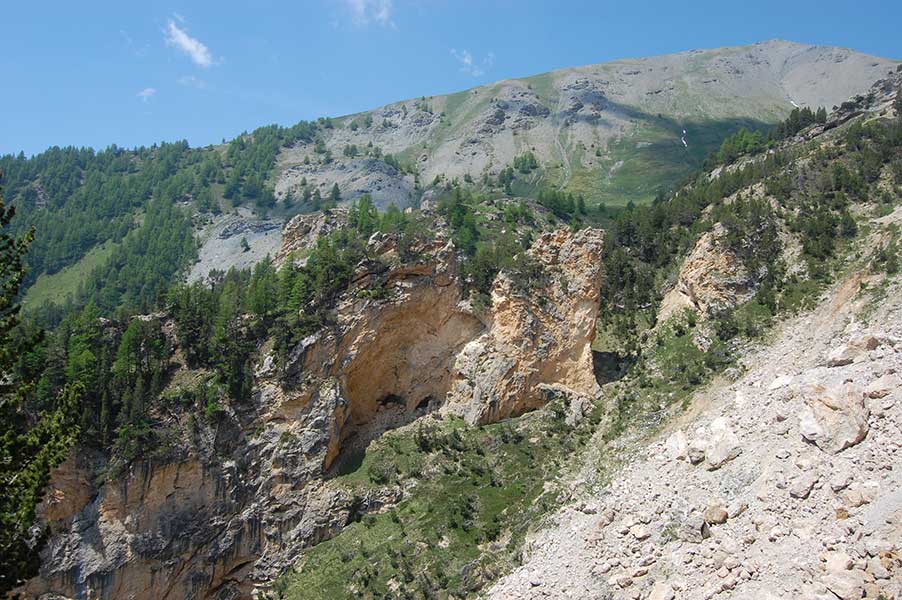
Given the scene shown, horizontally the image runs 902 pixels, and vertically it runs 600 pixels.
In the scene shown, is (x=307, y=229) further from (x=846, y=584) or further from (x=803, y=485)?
(x=846, y=584)

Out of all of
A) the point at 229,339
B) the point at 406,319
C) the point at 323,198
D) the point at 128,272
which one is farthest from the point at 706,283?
the point at 323,198

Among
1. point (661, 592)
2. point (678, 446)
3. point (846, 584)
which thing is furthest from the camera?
point (678, 446)

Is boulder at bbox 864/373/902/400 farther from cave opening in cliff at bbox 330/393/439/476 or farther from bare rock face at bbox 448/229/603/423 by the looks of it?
cave opening in cliff at bbox 330/393/439/476

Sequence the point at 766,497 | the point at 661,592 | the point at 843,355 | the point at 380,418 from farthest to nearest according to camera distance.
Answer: the point at 380,418
the point at 843,355
the point at 766,497
the point at 661,592

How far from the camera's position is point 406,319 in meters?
54.5

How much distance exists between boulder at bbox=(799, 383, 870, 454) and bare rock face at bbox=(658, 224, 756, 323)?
1783 cm

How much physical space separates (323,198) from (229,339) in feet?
442

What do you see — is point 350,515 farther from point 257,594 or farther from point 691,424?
point 691,424

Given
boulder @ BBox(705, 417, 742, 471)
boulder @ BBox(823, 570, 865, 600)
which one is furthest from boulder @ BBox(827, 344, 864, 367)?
boulder @ BBox(823, 570, 865, 600)

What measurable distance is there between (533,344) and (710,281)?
14.1m

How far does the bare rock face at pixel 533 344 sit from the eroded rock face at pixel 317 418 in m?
0.10

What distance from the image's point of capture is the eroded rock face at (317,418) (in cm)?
4475

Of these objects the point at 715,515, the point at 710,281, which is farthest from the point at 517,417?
the point at 715,515

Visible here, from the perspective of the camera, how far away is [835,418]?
2977 cm
